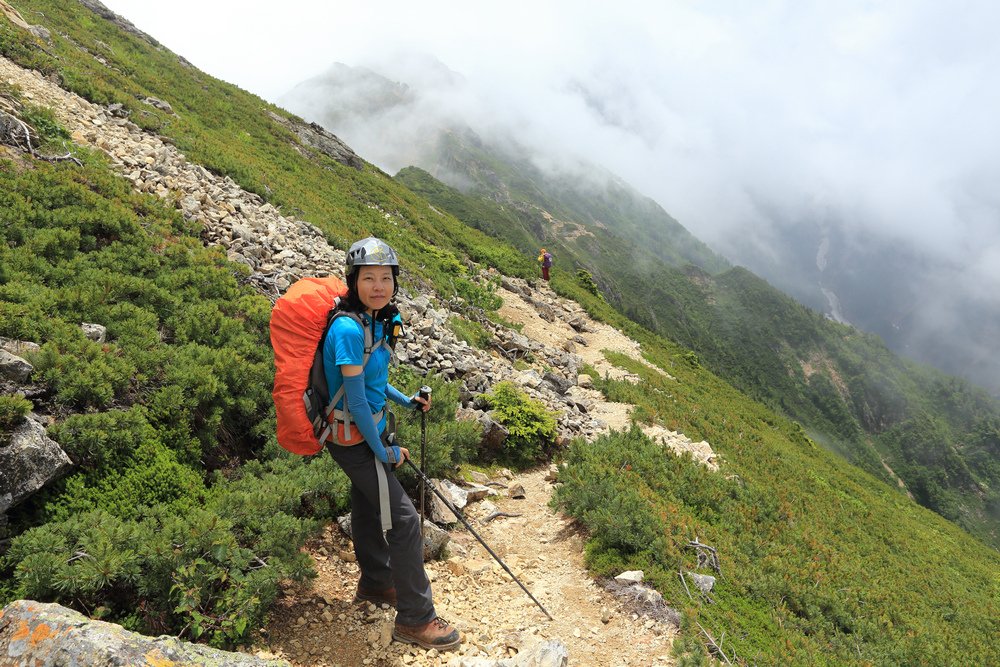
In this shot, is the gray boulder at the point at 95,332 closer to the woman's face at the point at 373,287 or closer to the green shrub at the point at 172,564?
the green shrub at the point at 172,564

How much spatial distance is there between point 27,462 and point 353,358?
9.52ft

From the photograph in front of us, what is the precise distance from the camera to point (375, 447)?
13.8 feet

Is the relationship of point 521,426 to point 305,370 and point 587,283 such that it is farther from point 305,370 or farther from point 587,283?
point 587,283

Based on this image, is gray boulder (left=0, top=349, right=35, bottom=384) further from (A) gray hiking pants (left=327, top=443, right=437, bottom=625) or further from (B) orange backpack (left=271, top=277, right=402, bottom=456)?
(A) gray hiking pants (left=327, top=443, right=437, bottom=625)

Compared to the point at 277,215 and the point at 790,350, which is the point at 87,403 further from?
the point at 790,350

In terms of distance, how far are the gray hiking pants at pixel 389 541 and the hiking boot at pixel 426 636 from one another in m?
0.06

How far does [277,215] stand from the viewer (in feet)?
45.9

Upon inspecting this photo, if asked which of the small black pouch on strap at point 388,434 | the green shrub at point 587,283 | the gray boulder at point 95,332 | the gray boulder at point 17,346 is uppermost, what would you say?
the green shrub at point 587,283

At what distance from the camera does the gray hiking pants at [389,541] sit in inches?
171

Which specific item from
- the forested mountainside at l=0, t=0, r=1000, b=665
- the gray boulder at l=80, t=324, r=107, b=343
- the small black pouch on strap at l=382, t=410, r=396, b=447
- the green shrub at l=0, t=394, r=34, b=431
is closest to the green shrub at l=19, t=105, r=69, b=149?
the forested mountainside at l=0, t=0, r=1000, b=665

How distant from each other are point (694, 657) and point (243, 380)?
20.7 feet

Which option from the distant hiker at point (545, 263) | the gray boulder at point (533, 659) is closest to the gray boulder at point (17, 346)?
the gray boulder at point (533, 659)

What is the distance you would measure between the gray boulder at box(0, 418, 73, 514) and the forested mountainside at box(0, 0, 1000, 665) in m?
0.14

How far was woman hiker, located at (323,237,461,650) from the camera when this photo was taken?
13.0ft
